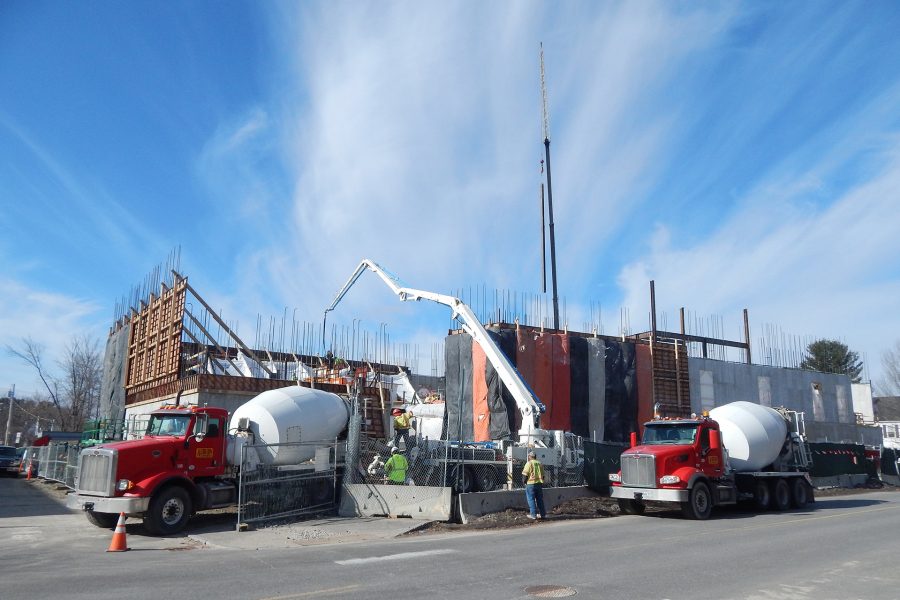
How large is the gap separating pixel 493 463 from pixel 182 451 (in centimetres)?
817

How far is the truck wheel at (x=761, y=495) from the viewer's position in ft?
62.7

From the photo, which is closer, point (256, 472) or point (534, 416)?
point (256, 472)

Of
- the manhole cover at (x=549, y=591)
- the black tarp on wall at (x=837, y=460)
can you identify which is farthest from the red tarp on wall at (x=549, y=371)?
the manhole cover at (x=549, y=591)

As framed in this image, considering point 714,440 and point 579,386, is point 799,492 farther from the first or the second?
point 579,386

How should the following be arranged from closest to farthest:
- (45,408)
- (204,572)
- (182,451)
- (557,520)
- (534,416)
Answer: (204,572) → (182,451) → (557,520) → (534,416) → (45,408)

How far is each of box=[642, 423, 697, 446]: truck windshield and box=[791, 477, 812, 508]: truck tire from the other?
4870 mm

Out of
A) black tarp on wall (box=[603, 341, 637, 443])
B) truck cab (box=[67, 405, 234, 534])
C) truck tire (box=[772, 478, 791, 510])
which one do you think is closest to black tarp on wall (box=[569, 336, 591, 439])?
black tarp on wall (box=[603, 341, 637, 443])

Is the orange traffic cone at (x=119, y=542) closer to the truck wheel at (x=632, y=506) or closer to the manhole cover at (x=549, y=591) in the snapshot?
the manhole cover at (x=549, y=591)

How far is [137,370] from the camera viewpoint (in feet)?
126

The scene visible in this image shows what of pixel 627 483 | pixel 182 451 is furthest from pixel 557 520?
pixel 182 451

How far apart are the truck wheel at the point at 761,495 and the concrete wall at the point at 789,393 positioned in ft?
59.4

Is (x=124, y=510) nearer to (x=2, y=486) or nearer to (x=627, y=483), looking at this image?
(x=627, y=483)

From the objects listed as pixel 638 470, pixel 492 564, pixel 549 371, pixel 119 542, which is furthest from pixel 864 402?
pixel 119 542

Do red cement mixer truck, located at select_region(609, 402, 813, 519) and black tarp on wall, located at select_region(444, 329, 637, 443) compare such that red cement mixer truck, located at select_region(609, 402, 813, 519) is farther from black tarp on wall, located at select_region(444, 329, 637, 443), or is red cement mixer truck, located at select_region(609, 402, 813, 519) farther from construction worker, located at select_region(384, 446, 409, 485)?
black tarp on wall, located at select_region(444, 329, 637, 443)
